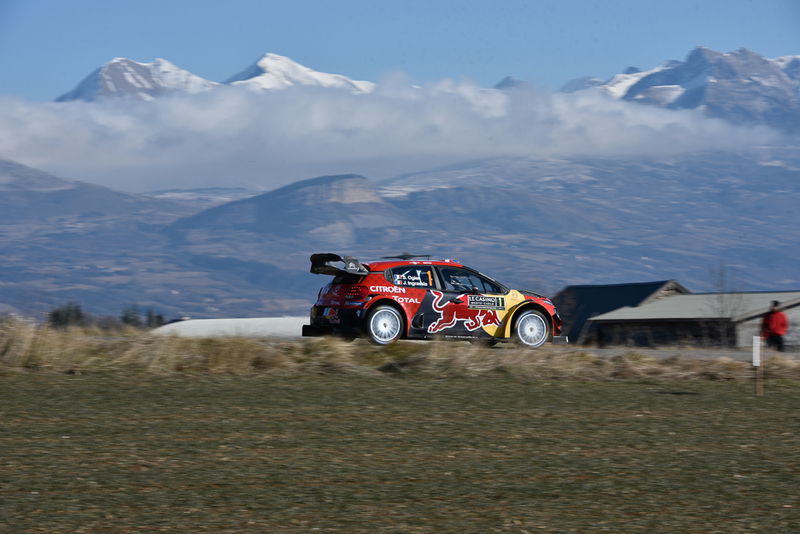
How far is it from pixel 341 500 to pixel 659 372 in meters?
8.24

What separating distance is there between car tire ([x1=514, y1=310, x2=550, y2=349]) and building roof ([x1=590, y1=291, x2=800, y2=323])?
A: 3048cm

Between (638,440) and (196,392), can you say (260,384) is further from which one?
(638,440)

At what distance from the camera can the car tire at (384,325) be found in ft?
54.0

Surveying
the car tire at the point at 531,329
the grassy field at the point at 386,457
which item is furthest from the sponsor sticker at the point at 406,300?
the grassy field at the point at 386,457

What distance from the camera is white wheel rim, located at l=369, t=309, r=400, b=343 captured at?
16.5 metres

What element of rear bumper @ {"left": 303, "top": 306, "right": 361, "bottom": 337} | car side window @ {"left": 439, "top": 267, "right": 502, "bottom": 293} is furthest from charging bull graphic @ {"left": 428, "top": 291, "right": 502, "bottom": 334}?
rear bumper @ {"left": 303, "top": 306, "right": 361, "bottom": 337}

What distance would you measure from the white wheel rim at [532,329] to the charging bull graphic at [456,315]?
1.84ft

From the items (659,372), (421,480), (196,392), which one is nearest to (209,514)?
(421,480)

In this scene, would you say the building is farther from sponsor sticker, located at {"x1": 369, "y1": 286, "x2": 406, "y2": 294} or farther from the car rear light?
the car rear light

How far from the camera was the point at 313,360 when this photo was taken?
14.2 metres

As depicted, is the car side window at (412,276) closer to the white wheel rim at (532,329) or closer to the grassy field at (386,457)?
the white wheel rim at (532,329)

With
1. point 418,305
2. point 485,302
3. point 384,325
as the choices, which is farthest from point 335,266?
point 485,302

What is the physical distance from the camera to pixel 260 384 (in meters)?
12.6

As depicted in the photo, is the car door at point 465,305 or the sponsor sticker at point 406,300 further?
the car door at point 465,305
